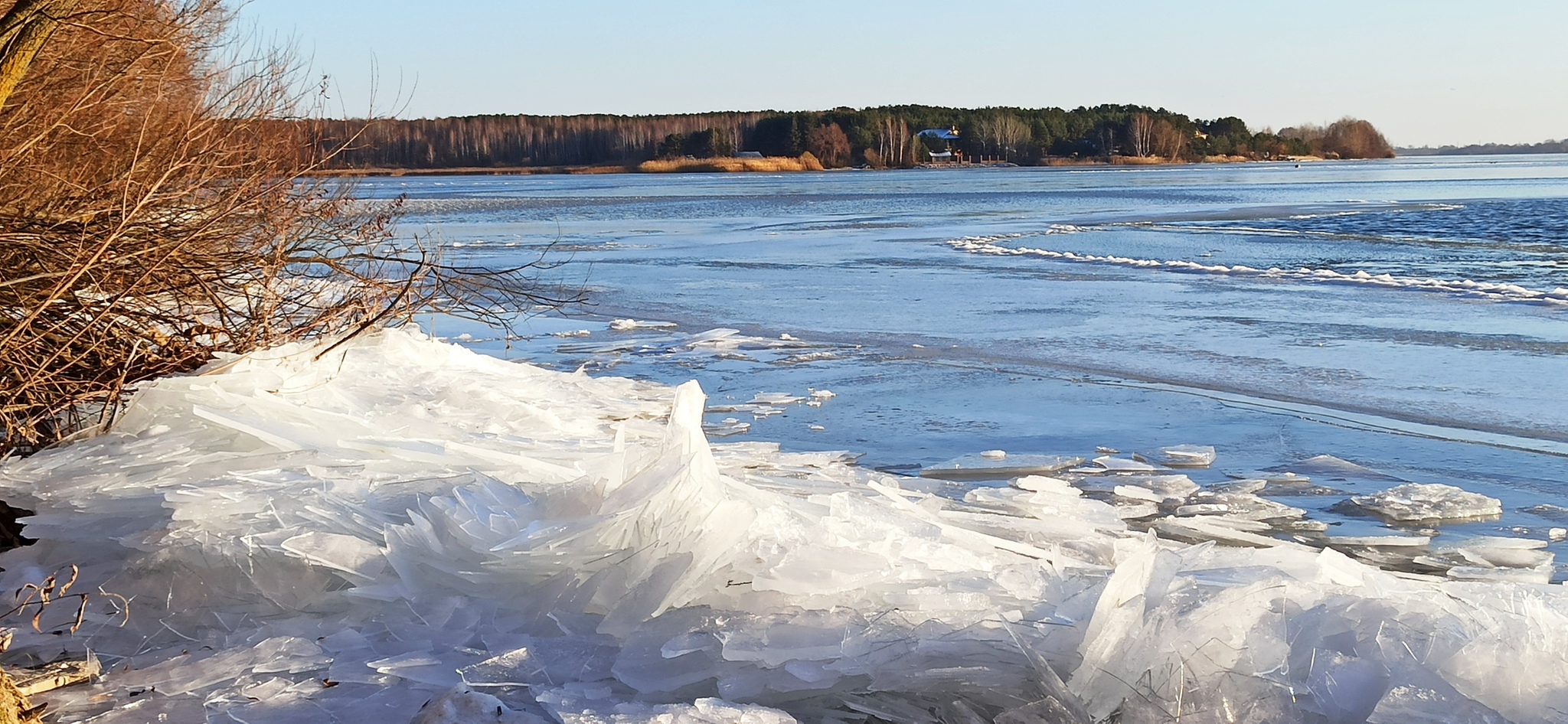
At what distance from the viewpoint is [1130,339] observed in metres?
9.45

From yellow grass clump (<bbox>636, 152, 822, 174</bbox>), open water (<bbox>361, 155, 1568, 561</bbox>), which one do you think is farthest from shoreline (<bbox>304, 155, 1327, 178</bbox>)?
open water (<bbox>361, 155, 1568, 561</bbox>)

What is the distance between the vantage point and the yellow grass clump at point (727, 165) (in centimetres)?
9831

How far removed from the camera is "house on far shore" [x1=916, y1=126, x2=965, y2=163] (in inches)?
4601

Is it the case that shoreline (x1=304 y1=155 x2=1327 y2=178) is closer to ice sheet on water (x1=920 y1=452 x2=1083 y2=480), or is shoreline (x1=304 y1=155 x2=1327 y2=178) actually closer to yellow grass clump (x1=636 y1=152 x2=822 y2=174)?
yellow grass clump (x1=636 y1=152 x2=822 y2=174)

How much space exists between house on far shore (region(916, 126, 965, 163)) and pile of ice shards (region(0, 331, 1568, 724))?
374ft

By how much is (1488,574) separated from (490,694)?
3177 mm

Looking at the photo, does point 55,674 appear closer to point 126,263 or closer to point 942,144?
point 126,263

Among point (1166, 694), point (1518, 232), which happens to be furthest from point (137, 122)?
point (1518, 232)

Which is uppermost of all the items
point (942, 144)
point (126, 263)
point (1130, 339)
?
point (942, 144)

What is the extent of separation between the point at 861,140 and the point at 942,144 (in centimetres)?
1264

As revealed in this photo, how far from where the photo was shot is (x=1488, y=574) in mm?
3982

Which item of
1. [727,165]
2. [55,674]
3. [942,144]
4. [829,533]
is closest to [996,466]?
[829,533]

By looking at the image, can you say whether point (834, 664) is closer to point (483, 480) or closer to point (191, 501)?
point (483, 480)

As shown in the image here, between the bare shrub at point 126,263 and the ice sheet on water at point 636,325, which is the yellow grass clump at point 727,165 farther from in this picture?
the bare shrub at point 126,263
